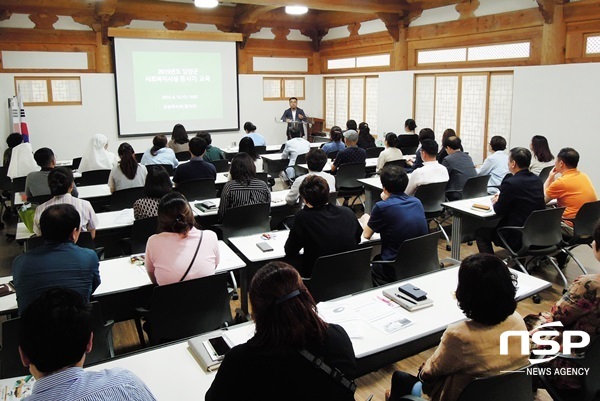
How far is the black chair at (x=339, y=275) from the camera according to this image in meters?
2.86

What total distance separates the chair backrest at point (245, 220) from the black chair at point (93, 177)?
111 inches

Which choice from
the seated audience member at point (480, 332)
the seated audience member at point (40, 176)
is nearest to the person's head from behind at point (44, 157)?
the seated audience member at point (40, 176)

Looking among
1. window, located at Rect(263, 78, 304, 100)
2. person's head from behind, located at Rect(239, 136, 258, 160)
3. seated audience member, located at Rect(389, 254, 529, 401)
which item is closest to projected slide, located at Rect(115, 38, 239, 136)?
window, located at Rect(263, 78, 304, 100)

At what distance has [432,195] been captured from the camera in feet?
17.2

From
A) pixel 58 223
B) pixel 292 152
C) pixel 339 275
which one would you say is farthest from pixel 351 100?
pixel 58 223

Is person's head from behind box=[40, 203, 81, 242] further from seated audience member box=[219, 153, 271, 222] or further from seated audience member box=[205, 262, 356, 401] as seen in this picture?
seated audience member box=[219, 153, 271, 222]

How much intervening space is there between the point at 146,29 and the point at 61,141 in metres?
2.84

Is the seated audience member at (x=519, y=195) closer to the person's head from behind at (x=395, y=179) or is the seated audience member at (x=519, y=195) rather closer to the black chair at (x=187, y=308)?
the person's head from behind at (x=395, y=179)

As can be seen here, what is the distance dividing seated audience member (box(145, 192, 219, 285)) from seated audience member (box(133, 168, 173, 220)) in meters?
1.00

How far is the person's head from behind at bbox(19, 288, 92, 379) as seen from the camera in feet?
4.37

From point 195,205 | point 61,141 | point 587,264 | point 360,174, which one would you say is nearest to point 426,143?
point 360,174

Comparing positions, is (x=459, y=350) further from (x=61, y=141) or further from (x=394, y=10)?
(x=61, y=141)

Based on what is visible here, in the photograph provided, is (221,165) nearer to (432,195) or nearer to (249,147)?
(249,147)

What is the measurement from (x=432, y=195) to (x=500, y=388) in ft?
12.3
